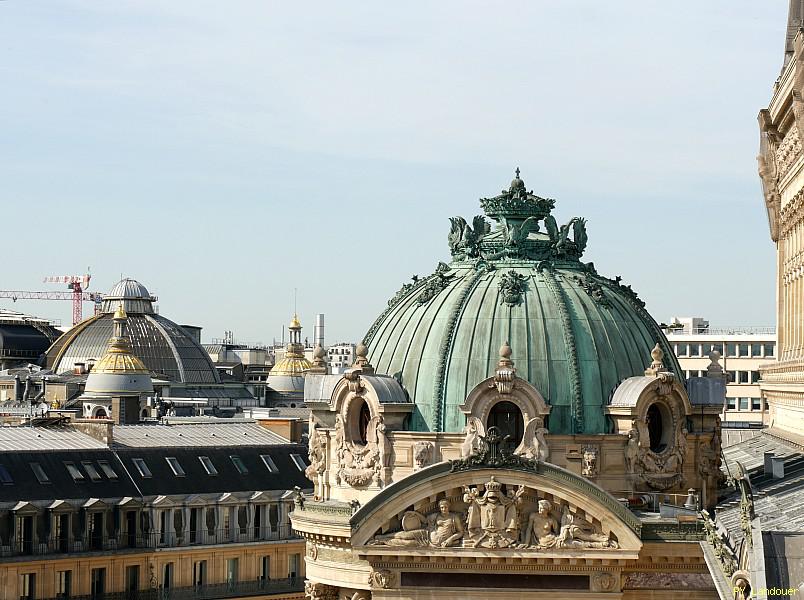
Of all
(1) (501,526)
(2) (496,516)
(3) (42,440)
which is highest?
(3) (42,440)

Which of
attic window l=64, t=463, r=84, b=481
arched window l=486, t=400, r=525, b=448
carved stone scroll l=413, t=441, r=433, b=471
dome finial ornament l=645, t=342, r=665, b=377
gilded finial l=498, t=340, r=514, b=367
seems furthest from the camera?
attic window l=64, t=463, r=84, b=481

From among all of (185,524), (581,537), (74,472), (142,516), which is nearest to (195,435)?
(185,524)

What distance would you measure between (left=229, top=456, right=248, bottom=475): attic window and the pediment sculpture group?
6651cm

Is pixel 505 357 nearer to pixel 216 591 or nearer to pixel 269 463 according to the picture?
pixel 216 591

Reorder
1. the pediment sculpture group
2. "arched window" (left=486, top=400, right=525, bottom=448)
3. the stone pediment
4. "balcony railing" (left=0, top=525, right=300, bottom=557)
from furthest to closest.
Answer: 1. "balcony railing" (left=0, top=525, right=300, bottom=557)
2. "arched window" (left=486, top=400, right=525, bottom=448)
3. the pediment sculpture group
4. the stone pediment

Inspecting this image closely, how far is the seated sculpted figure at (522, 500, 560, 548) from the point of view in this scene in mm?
71125

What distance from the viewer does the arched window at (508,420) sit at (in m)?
74.4

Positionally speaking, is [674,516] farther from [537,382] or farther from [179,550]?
[179,550]

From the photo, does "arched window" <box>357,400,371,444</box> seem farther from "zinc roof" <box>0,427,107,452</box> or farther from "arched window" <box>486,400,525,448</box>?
"zinc roof" <box>0,427,107,452</box>

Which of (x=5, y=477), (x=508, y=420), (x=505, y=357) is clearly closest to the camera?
(x=505, y=357)

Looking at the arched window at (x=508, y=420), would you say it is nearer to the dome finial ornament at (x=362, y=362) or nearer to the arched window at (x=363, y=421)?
the arched window at (x=363, y=421)

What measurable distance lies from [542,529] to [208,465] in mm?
66801

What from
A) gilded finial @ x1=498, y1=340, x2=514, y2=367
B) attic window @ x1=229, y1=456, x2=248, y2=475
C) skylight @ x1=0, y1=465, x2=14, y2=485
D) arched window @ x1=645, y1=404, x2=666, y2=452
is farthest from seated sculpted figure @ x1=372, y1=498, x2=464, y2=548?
attic window @ x1=229, y1=456, x2=248, y2=475

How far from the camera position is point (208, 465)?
136m
